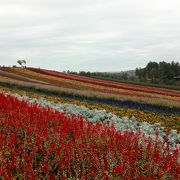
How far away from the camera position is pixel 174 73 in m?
81.3

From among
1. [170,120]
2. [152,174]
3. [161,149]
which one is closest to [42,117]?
[161,149]

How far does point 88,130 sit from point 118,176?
7.87 ft

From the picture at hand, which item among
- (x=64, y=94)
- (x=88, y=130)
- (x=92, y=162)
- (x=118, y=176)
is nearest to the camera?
(x=118, y=176)

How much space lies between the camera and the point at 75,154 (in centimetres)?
698

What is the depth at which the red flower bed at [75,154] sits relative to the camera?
568 cm

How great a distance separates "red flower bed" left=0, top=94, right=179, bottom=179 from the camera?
5.68m

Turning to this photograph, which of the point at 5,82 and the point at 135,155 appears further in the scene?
the point at 5,82

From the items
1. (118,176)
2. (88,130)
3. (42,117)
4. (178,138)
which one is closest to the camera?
(118,176)

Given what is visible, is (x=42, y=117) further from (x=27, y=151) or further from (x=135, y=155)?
(x=135, y=155)

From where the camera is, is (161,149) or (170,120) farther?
(170,120)

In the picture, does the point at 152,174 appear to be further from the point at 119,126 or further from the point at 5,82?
the point at 5,82

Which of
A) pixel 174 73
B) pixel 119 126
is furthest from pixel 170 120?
pixel 174 73

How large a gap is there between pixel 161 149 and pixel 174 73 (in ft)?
249

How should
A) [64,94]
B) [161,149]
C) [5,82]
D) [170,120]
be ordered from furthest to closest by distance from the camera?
1. [5,82]
2. [64,94]
3. [170,120]
4. [161,149]
